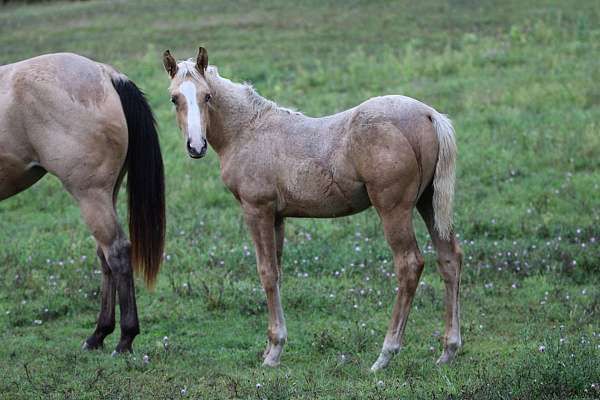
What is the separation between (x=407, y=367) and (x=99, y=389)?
2095mm

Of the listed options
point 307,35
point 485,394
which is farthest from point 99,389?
point 307,35

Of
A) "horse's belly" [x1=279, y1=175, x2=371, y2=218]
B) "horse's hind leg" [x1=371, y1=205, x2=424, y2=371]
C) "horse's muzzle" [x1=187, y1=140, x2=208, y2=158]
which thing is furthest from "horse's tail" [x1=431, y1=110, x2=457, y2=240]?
"horse's muzzle" [x1=187, y1=140, x2=208, y2=158]

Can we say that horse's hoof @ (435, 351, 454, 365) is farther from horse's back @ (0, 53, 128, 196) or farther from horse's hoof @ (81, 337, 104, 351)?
horse's back @ (0, 53, 128, 196)

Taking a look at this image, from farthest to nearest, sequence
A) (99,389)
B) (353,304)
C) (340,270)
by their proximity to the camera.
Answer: (340,270) → (353,304) → (99,389)

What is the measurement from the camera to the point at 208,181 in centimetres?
1167

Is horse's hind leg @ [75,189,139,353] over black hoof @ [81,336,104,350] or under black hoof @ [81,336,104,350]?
over

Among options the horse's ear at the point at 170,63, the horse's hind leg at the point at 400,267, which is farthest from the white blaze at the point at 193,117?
the horse's hind leg at the point at 400,267

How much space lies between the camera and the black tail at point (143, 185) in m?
7.16

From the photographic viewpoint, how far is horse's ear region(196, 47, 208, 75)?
6210 mm

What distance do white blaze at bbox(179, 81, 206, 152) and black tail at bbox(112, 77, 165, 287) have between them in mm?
1143

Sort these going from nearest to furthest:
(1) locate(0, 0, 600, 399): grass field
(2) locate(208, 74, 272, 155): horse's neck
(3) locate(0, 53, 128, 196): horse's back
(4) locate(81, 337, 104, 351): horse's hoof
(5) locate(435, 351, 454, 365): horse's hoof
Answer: (1) locate(0, 0, 600, 399): grass field, (5) locate(435, 351, 454, 365): horse's hoof, (2) locate(208, 74, 272, 155): horse's neck, (3) locate(0, 53, 128, 196): horse's back, (4) locate(81, 337, 104, 351): horse's hoof

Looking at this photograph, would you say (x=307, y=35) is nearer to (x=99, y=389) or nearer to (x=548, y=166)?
(x=548, y=166)

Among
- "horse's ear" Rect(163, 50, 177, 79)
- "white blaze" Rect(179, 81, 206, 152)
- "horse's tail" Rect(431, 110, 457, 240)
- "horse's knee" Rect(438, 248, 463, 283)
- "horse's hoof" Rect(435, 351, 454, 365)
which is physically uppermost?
"horse's ear" Rect(163, 50, 177, 79)

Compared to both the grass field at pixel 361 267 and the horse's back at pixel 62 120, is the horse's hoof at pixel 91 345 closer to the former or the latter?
the grass field at pixel 361 267
